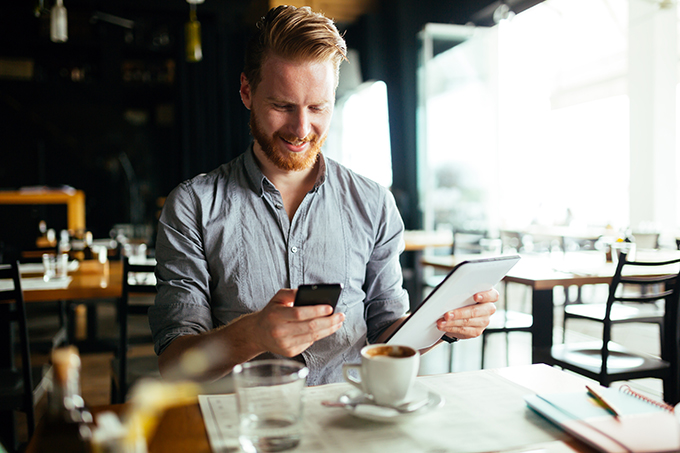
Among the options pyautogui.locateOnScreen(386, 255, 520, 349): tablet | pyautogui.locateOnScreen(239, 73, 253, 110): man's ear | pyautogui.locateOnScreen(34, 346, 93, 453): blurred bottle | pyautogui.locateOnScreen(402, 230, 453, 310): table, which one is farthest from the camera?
pyautogui.locateOnScreen(402, 230, 453, 310): table

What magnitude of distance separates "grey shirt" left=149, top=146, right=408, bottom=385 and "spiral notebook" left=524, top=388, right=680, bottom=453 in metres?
0.62

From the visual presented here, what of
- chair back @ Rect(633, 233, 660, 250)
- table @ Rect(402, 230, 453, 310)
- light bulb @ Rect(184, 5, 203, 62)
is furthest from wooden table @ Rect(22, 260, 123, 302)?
chair back @ Rect(633, 233, 660, 250)

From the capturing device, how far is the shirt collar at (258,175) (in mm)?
1366

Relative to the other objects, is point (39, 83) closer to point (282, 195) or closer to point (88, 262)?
point (88, 262)

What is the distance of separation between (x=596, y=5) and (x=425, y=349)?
25.4 feet

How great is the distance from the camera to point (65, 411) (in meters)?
0.48

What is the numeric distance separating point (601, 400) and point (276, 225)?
2.75 ft

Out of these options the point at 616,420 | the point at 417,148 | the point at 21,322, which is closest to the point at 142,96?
the point at 417,148

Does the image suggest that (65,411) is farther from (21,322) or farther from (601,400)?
(21,322)

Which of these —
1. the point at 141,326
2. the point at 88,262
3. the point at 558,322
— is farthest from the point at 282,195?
the point at 558,322

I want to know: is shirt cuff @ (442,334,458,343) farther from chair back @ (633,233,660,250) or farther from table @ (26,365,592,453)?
chair back @ (633,233,660,250)

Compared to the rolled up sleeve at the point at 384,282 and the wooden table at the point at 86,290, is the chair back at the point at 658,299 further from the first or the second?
the wooden table at the point at 86,290

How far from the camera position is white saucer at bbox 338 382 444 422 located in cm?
74

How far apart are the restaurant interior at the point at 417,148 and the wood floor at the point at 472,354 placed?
0.09ft
